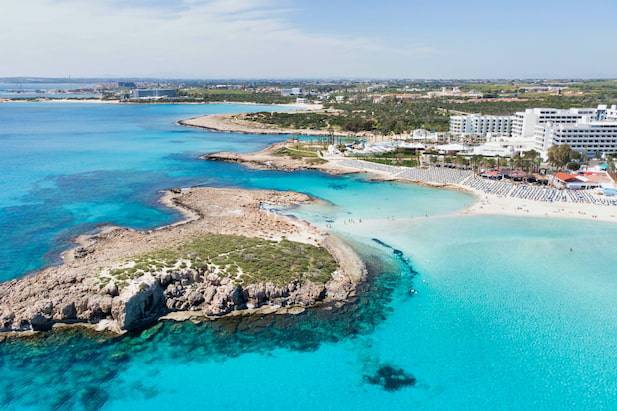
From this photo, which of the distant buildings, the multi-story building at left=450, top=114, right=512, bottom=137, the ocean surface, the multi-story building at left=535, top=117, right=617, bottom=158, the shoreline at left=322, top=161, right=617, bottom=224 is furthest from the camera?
the multi-story building at left=450, top=114, right=512, bottom=137

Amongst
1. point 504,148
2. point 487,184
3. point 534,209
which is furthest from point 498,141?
point 534,209

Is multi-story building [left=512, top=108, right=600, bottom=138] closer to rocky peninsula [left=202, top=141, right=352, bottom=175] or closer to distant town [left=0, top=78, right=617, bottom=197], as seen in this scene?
distant town [left=0, top=78, right=617, bottom=197]

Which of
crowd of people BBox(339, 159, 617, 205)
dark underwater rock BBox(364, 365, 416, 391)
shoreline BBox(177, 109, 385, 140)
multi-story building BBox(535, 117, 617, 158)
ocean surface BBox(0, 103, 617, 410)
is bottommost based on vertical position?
dark underwater rock BBox(364, 365, 416, 391)

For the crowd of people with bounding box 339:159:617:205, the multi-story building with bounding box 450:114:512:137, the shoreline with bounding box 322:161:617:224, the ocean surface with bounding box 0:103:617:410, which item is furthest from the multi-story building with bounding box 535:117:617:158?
the ocean surface with bounding box 0:103:617:410

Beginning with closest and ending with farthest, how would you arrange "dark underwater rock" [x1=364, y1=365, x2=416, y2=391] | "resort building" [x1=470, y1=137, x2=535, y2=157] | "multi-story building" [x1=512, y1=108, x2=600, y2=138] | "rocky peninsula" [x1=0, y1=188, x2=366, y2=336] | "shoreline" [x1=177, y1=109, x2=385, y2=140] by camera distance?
"dark underwater rock" [x1=364, y1=365, x2=416, y2=391]
"rocky peninsula" [x1=0, y1=188, x2=366, y2=336]
"resort building" [x1=470, y1=137, x2=535, y2=157]
"multi-story building" [x1=512, y1=108, x2=600, y2=138]
"shoreline" [x1=177, y1=109, x2=385, y2=140]

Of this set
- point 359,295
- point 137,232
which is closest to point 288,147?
point 137,232

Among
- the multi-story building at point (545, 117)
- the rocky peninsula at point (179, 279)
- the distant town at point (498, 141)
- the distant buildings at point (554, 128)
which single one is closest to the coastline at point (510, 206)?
the distant town at point (498, 141)

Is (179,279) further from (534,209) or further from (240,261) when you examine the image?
(534,209)

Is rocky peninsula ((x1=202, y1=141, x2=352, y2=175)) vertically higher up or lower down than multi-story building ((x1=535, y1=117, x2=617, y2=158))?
lower down
